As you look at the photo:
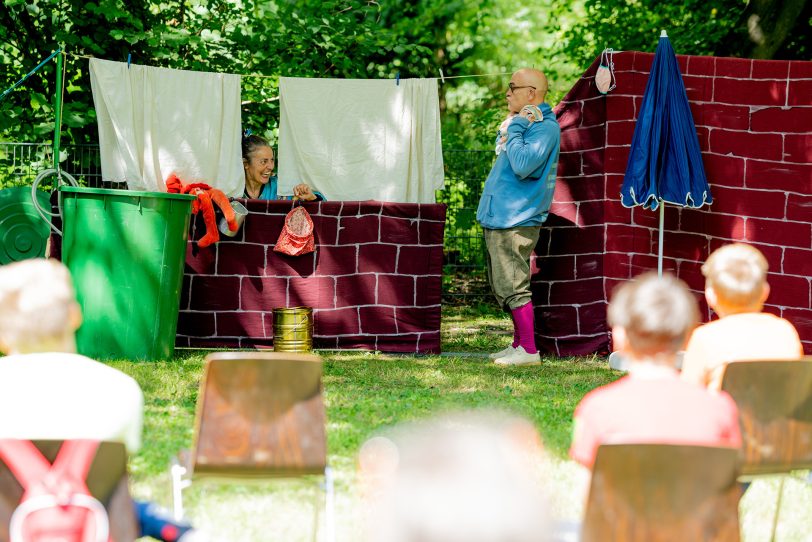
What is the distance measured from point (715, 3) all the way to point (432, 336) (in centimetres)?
739

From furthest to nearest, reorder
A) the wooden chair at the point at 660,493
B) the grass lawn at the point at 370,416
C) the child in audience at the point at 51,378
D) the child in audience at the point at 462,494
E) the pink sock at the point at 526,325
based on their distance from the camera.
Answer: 1. the pink sock at the point at 526,325
2. the grass lawn at the point at 370,416
3. the child in audience at the point at 51,378
4. the wooden chair at the point at 660,493
5. the child in audience at the point at 462,494

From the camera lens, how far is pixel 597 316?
8.29 meters

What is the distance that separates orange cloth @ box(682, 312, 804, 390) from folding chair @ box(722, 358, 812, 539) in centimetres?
13

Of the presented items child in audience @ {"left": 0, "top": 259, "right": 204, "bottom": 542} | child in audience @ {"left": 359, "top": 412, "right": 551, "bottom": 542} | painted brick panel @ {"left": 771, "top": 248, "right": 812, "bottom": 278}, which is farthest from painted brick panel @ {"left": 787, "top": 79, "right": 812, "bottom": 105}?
child in audience @ {"left": 359, "top": 412, "right": 551, "bottom": 542}

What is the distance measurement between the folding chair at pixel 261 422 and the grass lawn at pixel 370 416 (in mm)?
192

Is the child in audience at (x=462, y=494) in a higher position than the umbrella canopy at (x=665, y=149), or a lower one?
lower

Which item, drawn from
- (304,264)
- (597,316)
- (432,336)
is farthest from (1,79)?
(597,316)

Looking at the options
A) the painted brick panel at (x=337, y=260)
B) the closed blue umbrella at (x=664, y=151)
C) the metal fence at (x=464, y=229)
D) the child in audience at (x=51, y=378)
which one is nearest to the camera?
the child in audience at (x=51, y=378)

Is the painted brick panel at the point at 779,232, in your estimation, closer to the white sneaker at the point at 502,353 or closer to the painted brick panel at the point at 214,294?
the white sneaker at the point at 502,353

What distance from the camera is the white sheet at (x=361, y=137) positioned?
9.19 metres

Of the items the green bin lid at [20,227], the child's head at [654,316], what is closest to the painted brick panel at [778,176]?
the green bin lid at [20,227]

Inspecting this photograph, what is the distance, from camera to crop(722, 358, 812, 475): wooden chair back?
340cm

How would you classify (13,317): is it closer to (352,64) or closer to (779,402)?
(779,402)

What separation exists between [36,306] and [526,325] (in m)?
5.71
